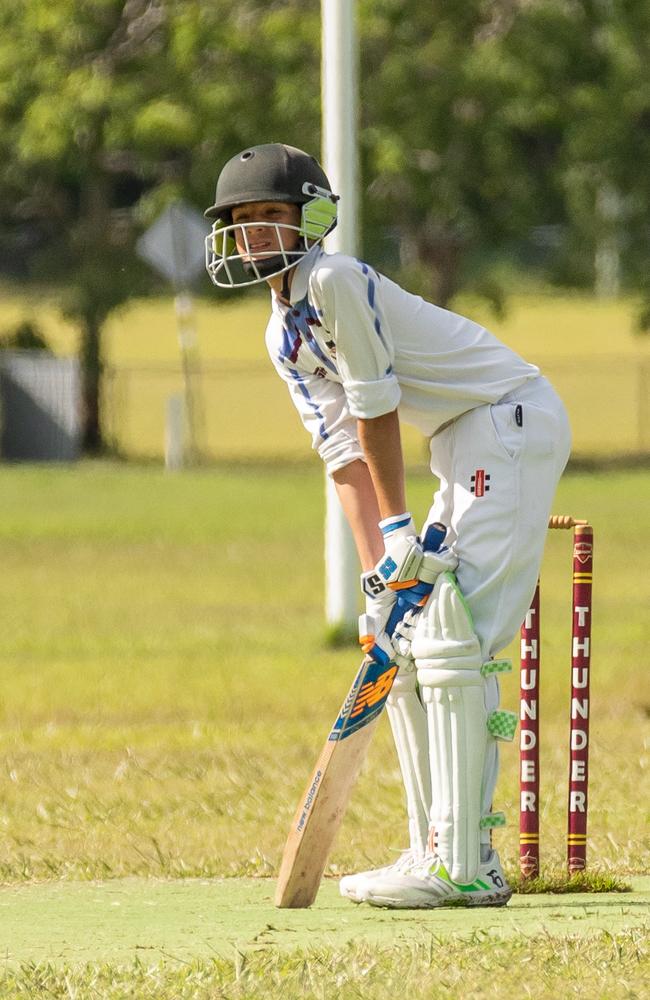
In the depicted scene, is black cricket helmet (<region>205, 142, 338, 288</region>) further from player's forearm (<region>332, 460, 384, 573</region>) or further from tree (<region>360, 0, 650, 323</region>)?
tree (<region>360, 0, 650, 323</region>)

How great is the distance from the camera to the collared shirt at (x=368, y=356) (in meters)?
5.26

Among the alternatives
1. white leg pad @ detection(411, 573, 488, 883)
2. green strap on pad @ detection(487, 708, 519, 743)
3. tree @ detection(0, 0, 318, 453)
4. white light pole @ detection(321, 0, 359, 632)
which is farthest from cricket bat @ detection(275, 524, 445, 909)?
tree @ detection(0, 0, 318, 453)

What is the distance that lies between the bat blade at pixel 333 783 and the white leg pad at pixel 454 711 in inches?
5.1

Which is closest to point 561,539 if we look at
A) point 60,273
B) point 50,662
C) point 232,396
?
point 50,662

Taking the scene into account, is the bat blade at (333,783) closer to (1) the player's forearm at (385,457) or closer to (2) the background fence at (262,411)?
(1) the player's forearm at (385,457)

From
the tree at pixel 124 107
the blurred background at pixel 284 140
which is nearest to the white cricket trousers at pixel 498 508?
the blurred background at pixel 284 140

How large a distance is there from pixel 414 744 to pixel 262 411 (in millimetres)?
36320

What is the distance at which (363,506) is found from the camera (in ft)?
18.7

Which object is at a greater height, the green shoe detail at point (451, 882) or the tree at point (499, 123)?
the tree at point (499, 123)

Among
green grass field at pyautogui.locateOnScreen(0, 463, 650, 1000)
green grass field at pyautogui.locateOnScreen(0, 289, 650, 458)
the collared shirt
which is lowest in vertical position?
green grass field at pyautogui.locateOnScreen(0, 463, 650, 1000)

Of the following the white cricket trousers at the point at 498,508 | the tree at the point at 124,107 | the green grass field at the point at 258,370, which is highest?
the tree at the point at 124,107

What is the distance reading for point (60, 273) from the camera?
3034 centimetres

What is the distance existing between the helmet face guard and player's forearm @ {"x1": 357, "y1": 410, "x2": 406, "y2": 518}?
1.44 feet

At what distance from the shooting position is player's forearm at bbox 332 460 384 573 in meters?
5.68
